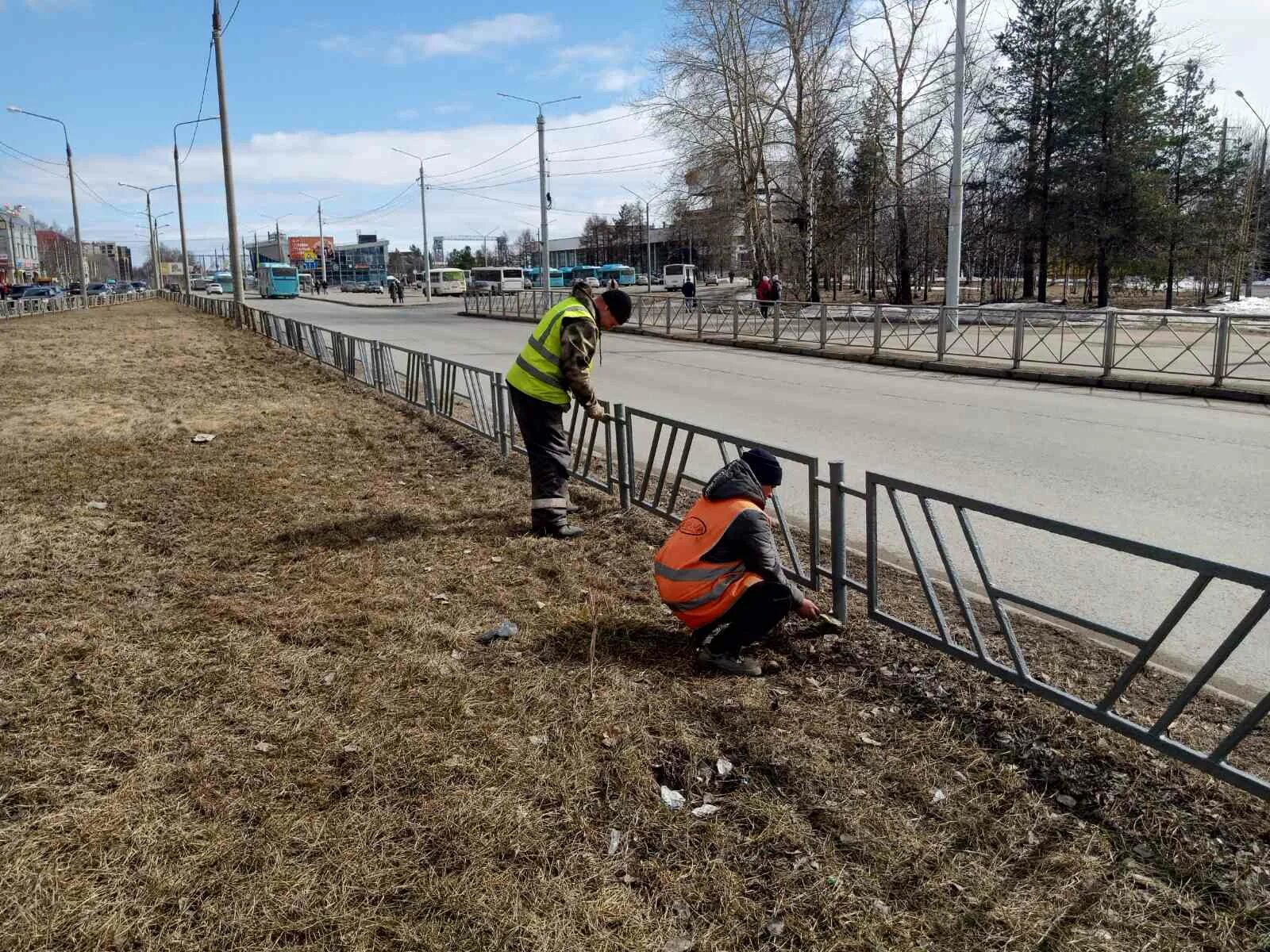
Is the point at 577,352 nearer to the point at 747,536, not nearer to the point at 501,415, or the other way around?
the point at 747,536

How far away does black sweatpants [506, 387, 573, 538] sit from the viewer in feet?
18.1

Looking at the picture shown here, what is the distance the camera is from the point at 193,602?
14.9 ft

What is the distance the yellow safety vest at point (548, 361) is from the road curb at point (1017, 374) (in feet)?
34.5

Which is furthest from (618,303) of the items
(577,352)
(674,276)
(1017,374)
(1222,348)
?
(674,276)

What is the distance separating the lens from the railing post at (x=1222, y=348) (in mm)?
12031

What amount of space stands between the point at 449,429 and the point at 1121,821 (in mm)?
7665

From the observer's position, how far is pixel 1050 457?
7.92 metres

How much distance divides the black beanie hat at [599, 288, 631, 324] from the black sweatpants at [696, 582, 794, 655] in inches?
85.5

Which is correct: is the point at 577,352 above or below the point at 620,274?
below

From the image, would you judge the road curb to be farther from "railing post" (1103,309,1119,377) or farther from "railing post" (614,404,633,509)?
"railing post" (614,404,633,509)

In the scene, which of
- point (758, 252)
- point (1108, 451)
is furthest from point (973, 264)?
point (1108, 451)

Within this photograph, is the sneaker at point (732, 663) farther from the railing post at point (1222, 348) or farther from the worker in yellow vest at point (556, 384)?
the railing post at point (1222, 348)

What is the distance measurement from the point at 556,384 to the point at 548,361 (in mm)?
156

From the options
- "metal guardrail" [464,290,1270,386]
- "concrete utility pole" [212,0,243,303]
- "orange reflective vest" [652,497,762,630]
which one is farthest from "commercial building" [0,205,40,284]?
"orange reflective vest" [652,497,762,630]
